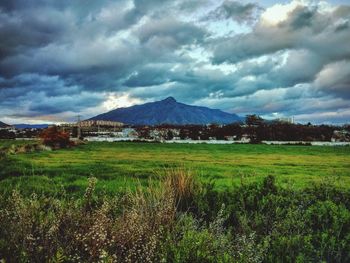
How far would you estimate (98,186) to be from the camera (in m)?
17.9

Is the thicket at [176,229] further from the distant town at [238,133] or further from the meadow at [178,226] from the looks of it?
the distant town at [238,133]

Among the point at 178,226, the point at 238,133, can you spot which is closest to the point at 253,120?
the point at 238,133

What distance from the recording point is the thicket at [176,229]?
6.01 meters

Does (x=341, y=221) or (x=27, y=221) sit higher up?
(x=27, y=221)

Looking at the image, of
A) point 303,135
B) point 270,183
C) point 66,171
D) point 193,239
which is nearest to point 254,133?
point 303,135

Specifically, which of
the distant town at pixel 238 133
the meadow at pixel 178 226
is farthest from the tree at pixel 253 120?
the meadow at pixel 178 226

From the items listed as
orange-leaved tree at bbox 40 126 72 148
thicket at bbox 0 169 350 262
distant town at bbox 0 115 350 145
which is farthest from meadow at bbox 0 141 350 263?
distant town at bbox 0 115 350 145

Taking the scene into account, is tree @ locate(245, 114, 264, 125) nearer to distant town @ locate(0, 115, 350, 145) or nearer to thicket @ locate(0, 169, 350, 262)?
distant town @ locate(0, 115, 350, 145)

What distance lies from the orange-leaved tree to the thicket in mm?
46571

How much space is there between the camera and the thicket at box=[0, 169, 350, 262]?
601cm

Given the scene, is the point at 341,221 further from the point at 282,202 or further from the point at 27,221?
the point at 27,221

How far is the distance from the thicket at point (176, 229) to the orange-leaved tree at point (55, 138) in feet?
153

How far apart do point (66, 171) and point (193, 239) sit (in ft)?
64.4

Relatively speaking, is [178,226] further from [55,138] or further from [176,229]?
[55,138]
